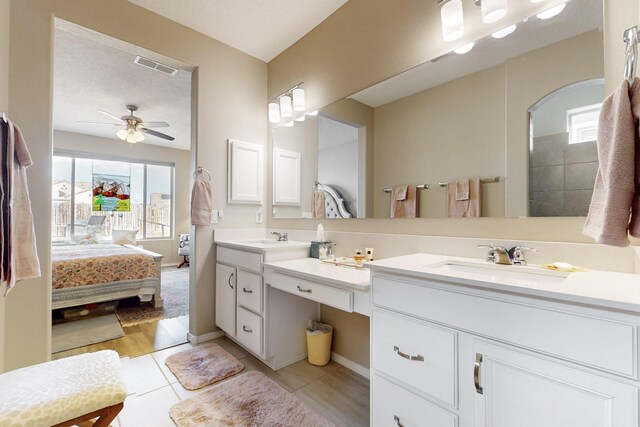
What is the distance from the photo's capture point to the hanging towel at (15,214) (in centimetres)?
110

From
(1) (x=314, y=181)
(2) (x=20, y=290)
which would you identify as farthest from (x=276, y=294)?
(2) (x=20, y=290)

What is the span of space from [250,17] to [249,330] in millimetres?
2540

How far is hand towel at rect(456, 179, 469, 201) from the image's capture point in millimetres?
1513

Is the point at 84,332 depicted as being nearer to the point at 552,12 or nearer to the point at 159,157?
the point at 552,12

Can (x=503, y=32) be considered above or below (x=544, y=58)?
above

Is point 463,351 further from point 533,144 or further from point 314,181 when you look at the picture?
point 314,181

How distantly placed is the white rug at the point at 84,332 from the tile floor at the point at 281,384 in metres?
0.61

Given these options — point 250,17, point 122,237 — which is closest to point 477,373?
point 250,17

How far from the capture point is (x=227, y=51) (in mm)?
2660

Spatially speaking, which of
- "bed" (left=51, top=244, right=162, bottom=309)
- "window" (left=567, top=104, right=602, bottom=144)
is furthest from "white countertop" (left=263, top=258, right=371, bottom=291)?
"bed" (left=51, top=244, right=162, bottom=309)

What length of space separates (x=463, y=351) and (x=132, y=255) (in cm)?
369

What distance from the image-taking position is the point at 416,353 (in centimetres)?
109

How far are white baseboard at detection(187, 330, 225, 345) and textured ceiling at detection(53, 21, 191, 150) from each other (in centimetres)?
243

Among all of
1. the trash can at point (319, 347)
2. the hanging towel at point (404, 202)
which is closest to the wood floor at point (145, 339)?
the trash can at point (319, 347)
